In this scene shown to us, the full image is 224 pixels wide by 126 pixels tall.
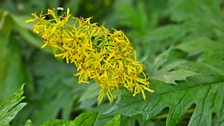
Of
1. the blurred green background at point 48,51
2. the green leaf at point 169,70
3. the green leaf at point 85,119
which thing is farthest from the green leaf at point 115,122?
the blurred green background at point 48,51

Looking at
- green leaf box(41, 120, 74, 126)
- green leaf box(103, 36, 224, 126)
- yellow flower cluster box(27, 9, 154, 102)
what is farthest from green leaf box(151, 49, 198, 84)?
green leaf box(41, 120, 74, 126)

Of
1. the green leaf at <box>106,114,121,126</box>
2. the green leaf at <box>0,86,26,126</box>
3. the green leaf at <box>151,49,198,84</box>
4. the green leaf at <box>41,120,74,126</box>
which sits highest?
the green leaf at <box>151,49,198,84</box>

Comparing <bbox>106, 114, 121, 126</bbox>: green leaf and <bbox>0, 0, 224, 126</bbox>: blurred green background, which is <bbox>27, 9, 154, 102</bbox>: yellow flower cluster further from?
<bbox>0, 0, 224, 126</bbox>: blurred green background

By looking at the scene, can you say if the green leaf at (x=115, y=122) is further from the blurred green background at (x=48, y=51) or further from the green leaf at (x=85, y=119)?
the blurred green background at (x=48, y=51)

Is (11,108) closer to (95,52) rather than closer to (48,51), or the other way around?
(95,52)

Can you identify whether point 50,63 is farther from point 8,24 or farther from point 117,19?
point 117,19
